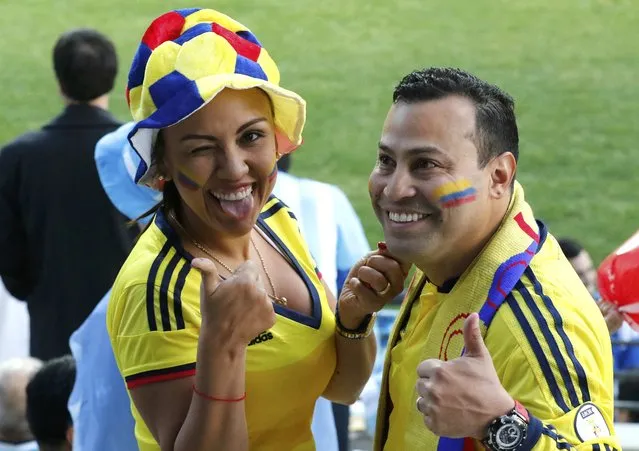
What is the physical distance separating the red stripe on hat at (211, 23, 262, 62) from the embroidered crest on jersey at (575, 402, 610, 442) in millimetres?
1019

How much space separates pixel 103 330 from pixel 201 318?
96 cm

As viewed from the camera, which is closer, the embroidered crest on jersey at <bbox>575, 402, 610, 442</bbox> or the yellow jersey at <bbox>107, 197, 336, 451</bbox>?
the embroidered crest on jersey at <bbox>575, 402, 610, 442</bbox>

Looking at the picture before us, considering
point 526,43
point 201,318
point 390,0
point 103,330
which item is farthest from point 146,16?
point 201,318

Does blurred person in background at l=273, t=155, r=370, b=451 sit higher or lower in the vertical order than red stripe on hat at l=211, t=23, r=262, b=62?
lower

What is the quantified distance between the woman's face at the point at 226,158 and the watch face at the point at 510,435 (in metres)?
0.80

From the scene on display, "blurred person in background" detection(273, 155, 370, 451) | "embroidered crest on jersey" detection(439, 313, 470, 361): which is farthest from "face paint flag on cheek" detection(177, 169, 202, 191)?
"blurred person in background" detection(273, 155, 370, 451)

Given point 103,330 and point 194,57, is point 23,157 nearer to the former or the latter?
point 103,330

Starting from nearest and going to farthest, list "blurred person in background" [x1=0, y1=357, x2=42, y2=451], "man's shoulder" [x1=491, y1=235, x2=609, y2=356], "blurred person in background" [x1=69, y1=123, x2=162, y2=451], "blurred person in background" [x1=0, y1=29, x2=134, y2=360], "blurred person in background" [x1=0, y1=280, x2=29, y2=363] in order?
"man's shoulder" [x1=491, y1=235, x2=609, y2=356]
"blurred person in background" [x1=69, y1=123, x2=162, y2=451]
"blurred person in background" [x1=0, y1=357, x2=42, y2=451]
"blurred person in background" [x1=0, y1=29, x2=134, y2=360]
"blurred person in background" [x1=0, y1=280, x2=29, y2=363]

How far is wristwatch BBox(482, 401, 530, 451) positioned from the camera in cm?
208

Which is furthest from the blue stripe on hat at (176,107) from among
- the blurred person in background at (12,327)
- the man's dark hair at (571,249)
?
the man's dark hair at (571,249)

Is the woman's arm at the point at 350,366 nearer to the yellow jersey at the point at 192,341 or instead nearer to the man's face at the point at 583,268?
the yellow jersey at the point at 192,341

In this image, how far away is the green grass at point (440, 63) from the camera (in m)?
10.4

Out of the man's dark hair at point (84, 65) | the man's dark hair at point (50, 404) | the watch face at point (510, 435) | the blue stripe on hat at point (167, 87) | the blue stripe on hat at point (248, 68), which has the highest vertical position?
the man's dark hair at point (84, 65)

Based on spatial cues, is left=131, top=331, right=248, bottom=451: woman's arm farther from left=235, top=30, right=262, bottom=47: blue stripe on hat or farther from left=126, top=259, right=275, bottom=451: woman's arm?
left=235, top=30, right=262, bottom=47: blue stripe on hat
